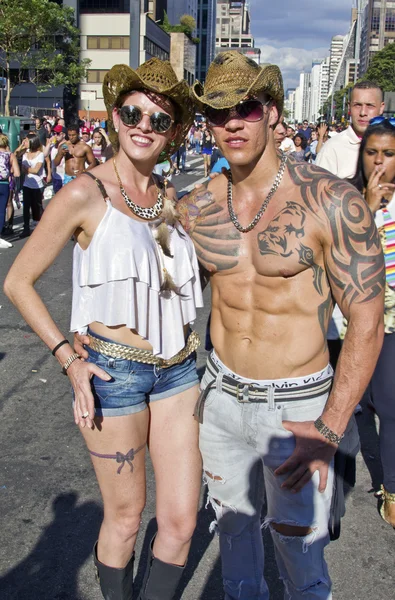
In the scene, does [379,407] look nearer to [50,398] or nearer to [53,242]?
[53,242]

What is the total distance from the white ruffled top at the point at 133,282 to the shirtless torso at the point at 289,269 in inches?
5.4

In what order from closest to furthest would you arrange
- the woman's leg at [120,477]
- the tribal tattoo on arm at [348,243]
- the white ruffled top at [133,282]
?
the tribal tattoo on arm at [348,243] → the white ruffled top at [133,282] → the woman's leg at [120,477]

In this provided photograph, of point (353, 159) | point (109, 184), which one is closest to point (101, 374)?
point (109, 184)

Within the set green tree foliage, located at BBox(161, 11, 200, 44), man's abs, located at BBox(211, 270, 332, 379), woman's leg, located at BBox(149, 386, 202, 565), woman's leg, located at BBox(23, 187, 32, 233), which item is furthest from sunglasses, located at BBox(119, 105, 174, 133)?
green tree foliage, located at BBox(161, 11, 200, 44)

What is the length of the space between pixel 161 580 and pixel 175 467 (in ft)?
1.53

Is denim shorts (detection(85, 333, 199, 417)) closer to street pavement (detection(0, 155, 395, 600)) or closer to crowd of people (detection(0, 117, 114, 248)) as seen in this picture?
street pavement (detection(0, 155, 395, 600))

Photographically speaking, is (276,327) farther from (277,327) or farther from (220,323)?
(220,323)

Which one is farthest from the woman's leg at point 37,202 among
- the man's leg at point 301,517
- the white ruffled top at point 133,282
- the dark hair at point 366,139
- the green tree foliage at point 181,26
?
the green tree foliage at point 181,26

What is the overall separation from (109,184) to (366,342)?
1.14 m

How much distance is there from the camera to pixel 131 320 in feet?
7.80

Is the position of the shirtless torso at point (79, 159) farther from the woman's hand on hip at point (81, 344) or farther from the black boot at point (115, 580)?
the black boot at point (115, 580)

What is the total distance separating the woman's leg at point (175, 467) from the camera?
259cm

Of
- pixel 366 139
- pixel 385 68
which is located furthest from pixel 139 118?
pixel 385 68

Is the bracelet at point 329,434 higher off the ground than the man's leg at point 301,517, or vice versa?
the bracelet at point 329,434
